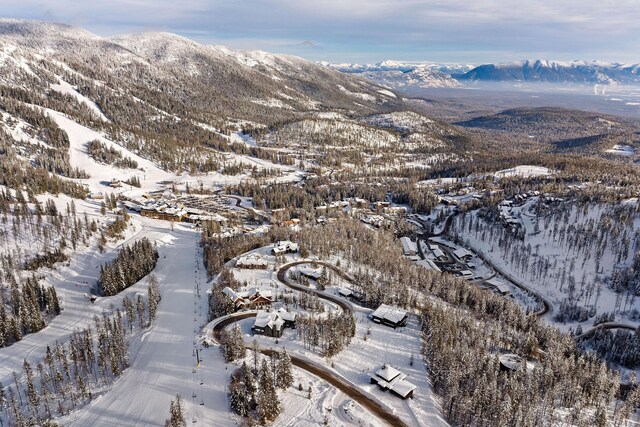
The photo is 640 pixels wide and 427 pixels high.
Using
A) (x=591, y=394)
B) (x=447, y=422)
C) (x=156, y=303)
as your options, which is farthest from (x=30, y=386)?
(x=591, y=394)

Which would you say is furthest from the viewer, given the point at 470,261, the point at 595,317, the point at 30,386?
the point at 470,261

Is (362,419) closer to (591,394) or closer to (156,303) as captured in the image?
(591,394)

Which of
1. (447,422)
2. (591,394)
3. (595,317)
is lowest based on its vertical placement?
(595,317)

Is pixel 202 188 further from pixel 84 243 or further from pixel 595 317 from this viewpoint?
pixel 595 317

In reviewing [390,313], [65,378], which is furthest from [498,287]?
[65,378]

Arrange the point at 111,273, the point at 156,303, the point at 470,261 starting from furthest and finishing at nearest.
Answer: the point at 470,261
the point at 111,273
the point at 156,303

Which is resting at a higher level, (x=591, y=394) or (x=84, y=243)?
(x=84, y=243)

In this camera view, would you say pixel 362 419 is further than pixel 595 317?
No

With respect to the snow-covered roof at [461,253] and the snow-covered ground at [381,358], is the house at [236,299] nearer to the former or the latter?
the snow-covered ground at [381,358]
